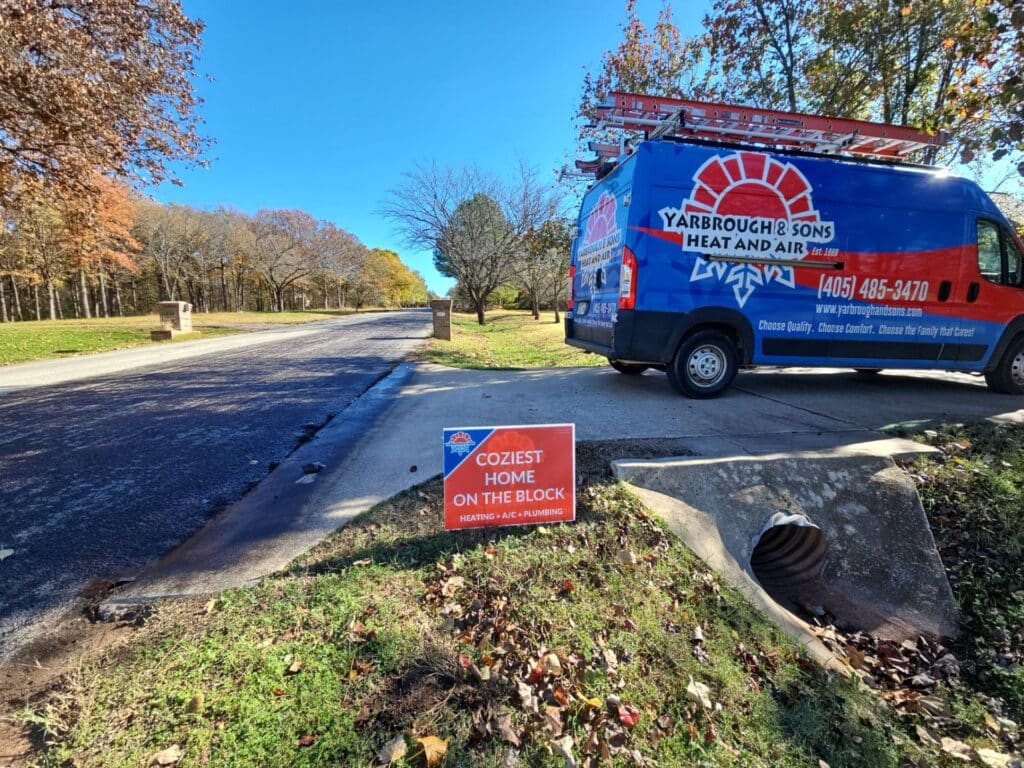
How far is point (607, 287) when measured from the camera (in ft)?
18.6

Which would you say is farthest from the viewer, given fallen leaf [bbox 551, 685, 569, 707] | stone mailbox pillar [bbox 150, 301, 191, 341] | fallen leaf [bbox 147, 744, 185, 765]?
stone mailbox pillar [bbox 150, 301, 191, 341]

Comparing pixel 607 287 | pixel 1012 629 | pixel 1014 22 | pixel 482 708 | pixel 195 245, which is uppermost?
pixel 195 245

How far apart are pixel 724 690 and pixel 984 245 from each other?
736cm

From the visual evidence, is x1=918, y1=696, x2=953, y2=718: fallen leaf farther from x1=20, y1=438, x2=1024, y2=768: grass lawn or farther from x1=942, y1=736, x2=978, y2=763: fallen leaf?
x1=942, y1=736, x2=978, y2=763: fallen leaf

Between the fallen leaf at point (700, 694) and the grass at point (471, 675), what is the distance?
18 mm

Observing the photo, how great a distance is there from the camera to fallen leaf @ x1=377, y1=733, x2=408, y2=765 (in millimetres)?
1573

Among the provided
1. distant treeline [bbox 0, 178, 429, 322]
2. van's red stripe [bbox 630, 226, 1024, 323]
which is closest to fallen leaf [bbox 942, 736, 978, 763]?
van's red stripe [bbox 630, 226, 1024, 323]

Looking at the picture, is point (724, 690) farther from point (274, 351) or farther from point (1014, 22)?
point (274, 351)

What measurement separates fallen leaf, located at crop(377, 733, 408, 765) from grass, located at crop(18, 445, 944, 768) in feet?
0.08

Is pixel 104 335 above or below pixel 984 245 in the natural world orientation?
below

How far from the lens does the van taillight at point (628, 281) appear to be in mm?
5137

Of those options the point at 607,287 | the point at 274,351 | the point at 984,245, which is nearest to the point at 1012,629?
the point at 607,287

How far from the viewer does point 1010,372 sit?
6469 millimetres

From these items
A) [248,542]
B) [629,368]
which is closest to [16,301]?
[629,368]
